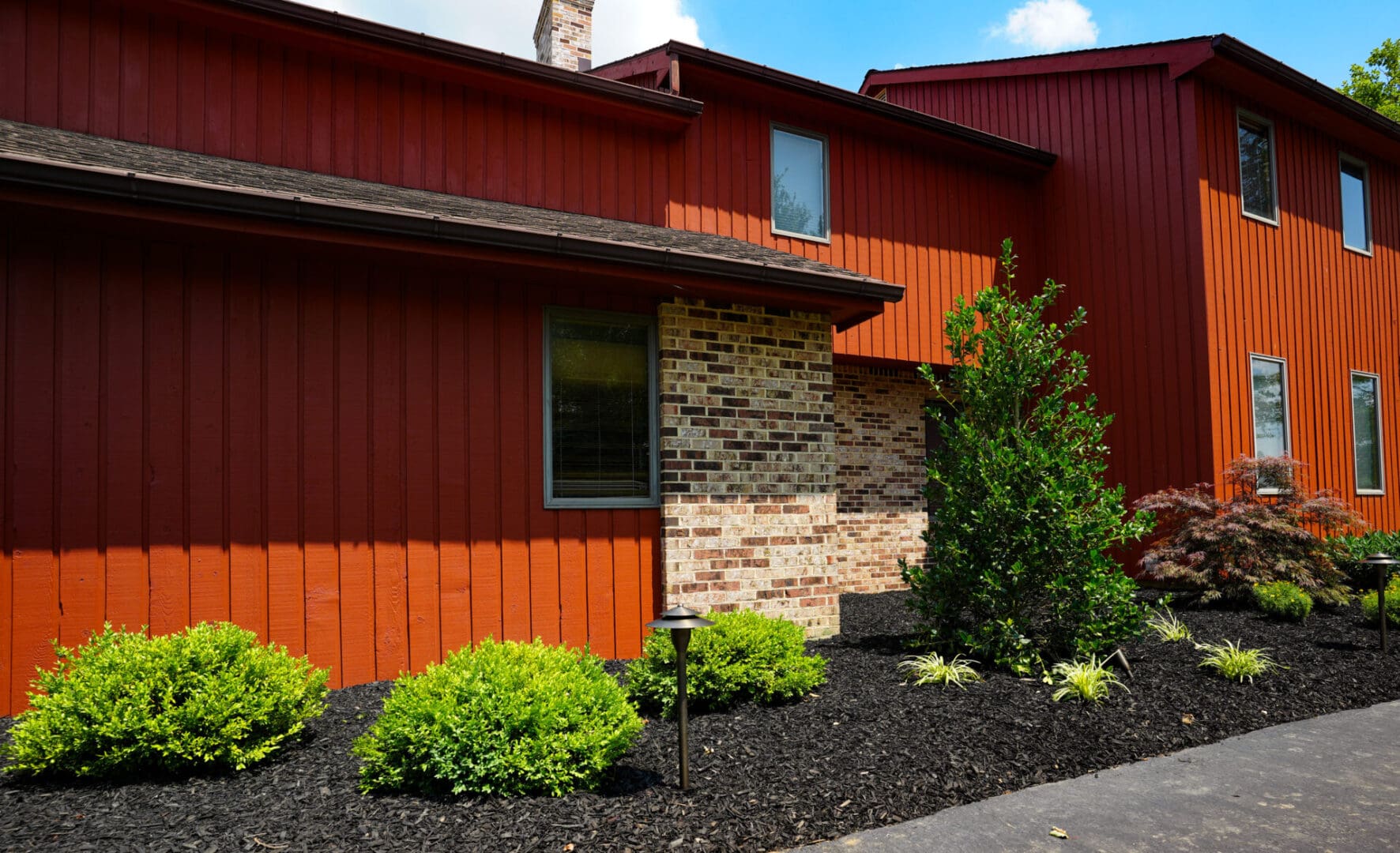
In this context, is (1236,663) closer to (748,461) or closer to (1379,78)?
(748,461)

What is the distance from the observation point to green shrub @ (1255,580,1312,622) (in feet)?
26.0

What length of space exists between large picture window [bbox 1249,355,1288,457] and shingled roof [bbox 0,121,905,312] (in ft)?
22.2

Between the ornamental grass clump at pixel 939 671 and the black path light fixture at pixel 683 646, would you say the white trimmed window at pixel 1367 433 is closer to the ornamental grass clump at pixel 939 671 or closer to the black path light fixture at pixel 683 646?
the ornamental grass clump at pixel 939 671

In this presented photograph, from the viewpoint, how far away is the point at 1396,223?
13.8m

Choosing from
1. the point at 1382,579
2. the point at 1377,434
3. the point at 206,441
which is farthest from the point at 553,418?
the point at 1377,434

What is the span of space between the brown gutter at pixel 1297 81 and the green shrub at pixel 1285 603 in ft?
20.6

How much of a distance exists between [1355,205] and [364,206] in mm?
14306

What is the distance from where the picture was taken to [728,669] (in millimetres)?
5012

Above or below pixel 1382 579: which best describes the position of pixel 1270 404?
above

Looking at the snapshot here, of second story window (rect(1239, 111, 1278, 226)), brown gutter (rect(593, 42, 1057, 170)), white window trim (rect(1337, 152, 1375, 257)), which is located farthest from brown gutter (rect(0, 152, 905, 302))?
white window trim (rect(1337, 152, 1375, 257))

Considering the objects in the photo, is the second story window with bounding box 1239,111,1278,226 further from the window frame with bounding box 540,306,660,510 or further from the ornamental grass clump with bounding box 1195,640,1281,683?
the window frame with bounding box 540,306,660,510

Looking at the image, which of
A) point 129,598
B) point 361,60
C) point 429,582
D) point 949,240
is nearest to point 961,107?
point 949,240

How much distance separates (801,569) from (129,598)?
4.49 meters

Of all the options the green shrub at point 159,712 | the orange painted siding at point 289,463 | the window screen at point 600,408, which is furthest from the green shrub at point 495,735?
the window screen at point 600,408
